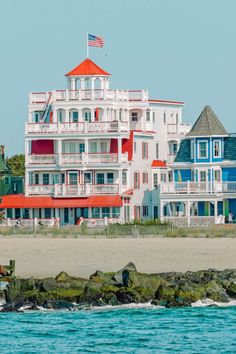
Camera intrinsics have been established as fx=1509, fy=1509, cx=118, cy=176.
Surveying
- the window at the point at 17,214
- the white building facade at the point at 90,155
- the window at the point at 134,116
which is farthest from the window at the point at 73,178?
the window at the point at 134,116

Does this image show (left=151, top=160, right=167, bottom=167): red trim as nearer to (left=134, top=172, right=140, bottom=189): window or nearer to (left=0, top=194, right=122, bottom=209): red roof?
(left=134, top=172, right=140, bottom=189): window

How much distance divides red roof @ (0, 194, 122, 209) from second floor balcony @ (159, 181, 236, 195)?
140 inches

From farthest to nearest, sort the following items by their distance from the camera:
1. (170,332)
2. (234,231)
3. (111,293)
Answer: (234,231), (111,293), (170,332)

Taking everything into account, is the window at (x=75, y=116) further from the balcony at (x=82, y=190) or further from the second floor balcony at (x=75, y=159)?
the balcony at (x=82, y=190)

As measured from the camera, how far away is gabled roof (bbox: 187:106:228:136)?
93.1 metres

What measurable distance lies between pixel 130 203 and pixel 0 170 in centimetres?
1200

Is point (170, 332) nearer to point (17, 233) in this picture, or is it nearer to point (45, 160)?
point (17, 233)

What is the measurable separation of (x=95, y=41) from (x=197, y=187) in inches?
516

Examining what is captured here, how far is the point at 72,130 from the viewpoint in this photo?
9575cm

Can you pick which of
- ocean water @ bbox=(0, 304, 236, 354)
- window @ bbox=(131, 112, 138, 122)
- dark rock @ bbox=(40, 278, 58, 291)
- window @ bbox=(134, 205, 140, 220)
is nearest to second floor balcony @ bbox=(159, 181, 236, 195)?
window @ bbox=(134, 205, 140, 220)

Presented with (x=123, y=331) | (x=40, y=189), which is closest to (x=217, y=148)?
(x=40, y=189)

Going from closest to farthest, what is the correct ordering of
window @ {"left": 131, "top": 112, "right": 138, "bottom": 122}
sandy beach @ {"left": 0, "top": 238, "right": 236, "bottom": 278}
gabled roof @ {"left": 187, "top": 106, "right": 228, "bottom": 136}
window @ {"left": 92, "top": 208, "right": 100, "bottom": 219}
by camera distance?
1. sandy beach @ {"left": 0, "top": 238, "right": 236, "bottom": 278}
2. gabled roof @ {"left": 187, "top": 106, "right": 228, "bottom": 136}
3. window @ {"left": 92, "top": 208, "right": 100, "bottom": 219}
4. window @ {"left": 131, "top": 112, "right": 138, "bottom": 122}

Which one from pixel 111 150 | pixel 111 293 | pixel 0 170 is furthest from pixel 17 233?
pixel 111 293

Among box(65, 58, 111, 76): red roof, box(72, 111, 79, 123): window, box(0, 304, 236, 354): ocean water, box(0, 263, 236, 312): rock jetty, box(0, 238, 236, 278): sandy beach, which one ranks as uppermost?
box(65, 58, 111, 76): red roof
